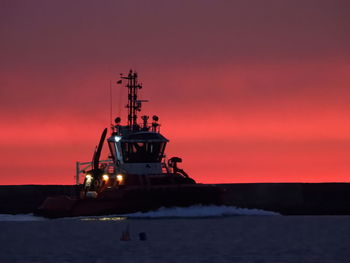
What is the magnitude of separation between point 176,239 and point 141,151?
1980 centimetres

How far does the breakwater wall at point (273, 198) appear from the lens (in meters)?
100

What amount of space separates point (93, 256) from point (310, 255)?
11000 mm

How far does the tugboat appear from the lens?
7150cm

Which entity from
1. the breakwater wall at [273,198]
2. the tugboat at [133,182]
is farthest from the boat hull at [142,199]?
the breakwater wall at [273,198]

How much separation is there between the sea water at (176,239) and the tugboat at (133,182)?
103 centimetres

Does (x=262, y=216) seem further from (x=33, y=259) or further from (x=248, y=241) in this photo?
(x=33, y=259)

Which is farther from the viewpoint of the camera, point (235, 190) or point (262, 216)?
point (235, 190)

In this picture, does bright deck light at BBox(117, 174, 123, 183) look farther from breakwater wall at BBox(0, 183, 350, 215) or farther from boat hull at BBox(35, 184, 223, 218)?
breakwater wall at BBox(0, 183, 350, 215)

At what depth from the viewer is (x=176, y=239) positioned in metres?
59.0

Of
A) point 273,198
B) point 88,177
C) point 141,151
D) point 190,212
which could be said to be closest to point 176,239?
point 190,212

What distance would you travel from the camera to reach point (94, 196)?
7775 cm

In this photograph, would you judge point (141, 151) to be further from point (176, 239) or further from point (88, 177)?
point (176, 239)

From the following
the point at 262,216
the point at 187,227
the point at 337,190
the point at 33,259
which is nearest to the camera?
the point at 33,259

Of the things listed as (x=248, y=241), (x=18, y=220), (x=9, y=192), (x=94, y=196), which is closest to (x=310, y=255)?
(x=248, y=241)
